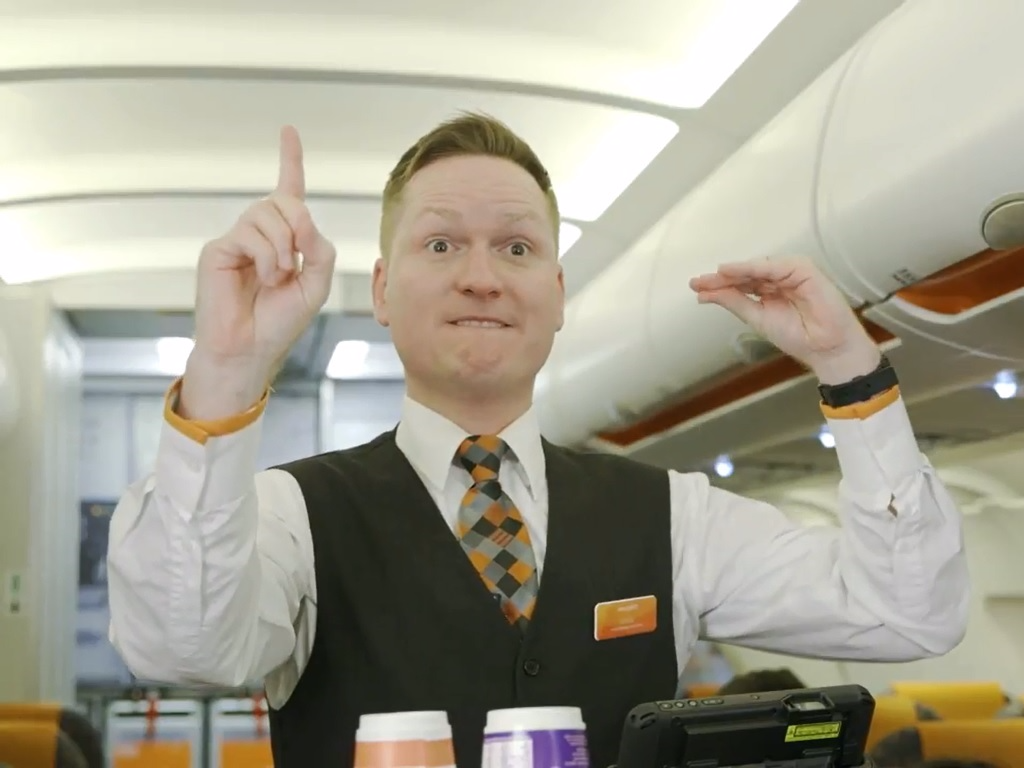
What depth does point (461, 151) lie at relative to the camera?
68.9 inches

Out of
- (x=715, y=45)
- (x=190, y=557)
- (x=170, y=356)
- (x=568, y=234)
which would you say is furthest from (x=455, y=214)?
(x=170, y=356)

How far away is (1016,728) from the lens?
433 cm

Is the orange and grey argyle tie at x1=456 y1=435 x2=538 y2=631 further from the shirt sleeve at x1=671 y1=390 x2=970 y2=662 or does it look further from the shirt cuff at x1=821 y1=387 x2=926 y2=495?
the shirt cuff at x1=821 y1=387 x2=926 y2=495

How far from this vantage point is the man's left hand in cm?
149

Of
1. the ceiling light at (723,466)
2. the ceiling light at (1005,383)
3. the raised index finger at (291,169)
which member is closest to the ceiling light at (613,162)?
the ceiling light at (1005,383)

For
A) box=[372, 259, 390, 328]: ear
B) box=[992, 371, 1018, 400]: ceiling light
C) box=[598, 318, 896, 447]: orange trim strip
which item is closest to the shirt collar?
box=[372, 259, 390, 328]: ear

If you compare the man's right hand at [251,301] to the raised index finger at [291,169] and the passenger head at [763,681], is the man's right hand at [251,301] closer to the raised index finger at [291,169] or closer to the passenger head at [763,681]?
the raised index finger at [291,169]

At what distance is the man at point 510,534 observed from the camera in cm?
150

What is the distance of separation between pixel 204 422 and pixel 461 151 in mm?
696

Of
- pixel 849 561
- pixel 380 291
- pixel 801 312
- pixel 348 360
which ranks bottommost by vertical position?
pixel 849 561

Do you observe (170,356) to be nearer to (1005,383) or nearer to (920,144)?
(1005,383)

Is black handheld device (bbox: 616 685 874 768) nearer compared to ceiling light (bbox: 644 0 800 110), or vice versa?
black handheld device (bbox: 616 685 874 768)

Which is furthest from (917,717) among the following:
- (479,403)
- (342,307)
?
(479,403)

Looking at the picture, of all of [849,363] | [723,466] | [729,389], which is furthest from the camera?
[723,466]
